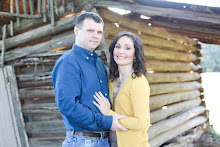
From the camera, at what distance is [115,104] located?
245 cm

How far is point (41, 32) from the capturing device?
457 cm

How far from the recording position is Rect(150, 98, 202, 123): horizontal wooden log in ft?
18.1

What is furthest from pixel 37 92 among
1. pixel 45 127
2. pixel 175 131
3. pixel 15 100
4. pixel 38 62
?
pixel 175 131

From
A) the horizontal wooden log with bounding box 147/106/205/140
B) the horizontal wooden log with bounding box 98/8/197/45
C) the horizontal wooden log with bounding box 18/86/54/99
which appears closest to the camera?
the horizontal wooden log with bounding box 98/8/197/45

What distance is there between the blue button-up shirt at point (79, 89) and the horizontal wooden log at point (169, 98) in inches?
130

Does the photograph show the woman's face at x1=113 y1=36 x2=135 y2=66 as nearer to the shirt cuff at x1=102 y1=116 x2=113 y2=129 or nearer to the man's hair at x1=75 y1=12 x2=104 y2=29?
the man's hair at x1=75 y1=12 x2=104 y2=29

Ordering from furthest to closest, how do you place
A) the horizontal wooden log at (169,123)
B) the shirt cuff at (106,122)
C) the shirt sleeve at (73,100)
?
1. the horizontal wooden log at (169,123)
2. the shirt cuff at (106,122)
3. the shirt sleeve at (73,100)

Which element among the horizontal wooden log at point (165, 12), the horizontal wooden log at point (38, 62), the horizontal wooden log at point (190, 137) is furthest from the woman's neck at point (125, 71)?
the horizontal wooden log at point (190, 137)

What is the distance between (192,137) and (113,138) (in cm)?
568

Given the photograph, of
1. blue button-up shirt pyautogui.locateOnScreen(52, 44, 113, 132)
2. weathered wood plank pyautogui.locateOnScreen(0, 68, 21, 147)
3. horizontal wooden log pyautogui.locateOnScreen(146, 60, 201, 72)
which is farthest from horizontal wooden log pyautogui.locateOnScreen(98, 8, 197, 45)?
weathered wood plank pyautogui.locateOnScreen(0, 68, 21, 147)

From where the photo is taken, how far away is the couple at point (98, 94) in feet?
6.95

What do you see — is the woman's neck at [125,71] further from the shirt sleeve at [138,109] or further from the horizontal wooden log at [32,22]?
the horizontal wooden log at [32,22]

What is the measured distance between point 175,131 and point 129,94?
4.73 metres

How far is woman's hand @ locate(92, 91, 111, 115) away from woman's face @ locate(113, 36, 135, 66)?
1.40 feet
